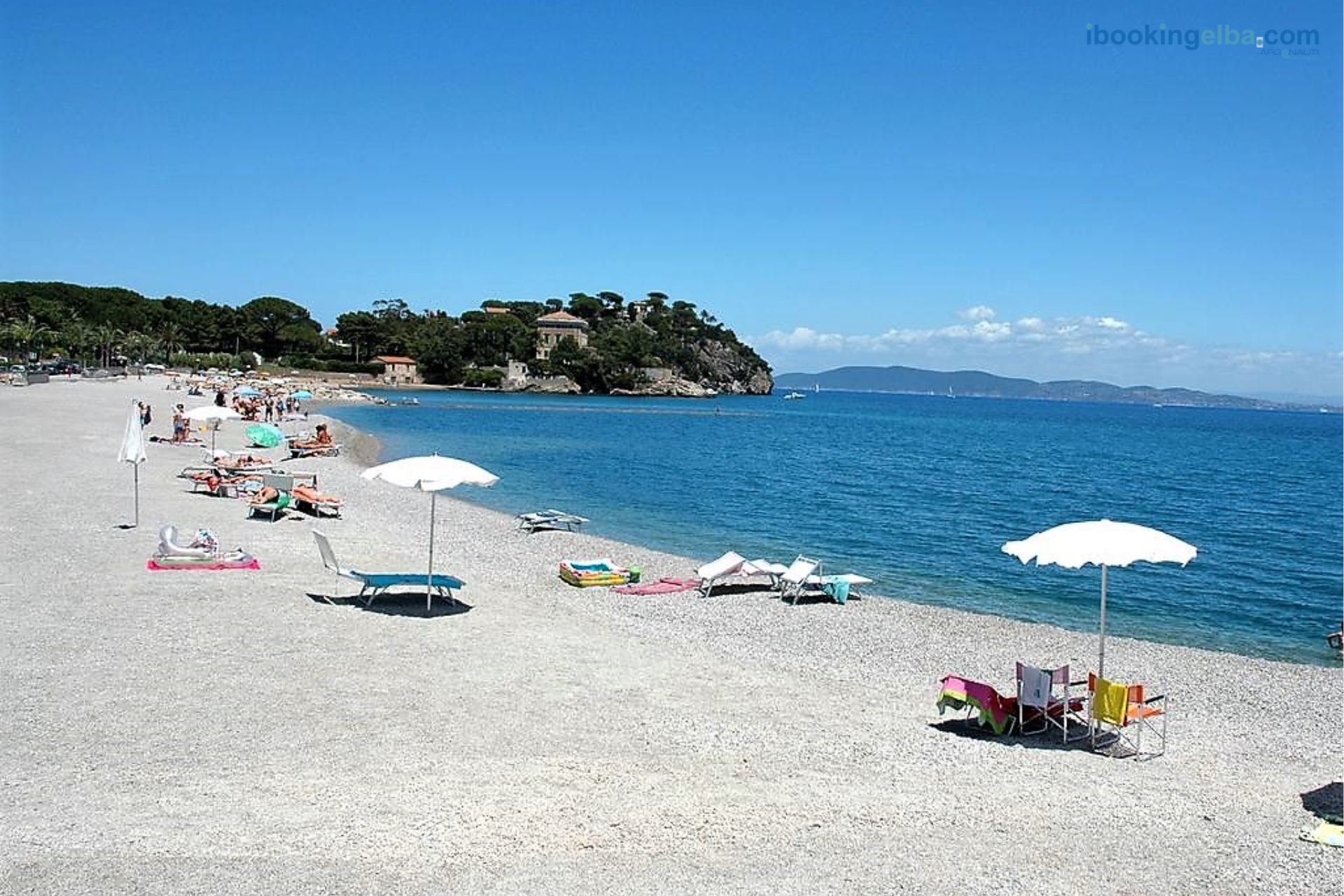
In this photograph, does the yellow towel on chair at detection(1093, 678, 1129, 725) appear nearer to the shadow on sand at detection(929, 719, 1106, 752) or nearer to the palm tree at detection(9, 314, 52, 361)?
the shadow on sand at detection(929, 719, 1106, 752)

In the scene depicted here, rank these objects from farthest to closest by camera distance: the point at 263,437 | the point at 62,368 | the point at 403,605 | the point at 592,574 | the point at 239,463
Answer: the point at 62,368, the point at 263,437, the point at 239,463, the point at 592,574, the point at 403,605

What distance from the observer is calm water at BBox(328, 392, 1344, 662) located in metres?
19.9

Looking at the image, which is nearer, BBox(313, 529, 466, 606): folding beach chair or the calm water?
BBox(313, 529, 466, 606): folding beach chair

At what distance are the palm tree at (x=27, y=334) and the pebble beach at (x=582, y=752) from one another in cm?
7977

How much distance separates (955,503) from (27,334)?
78.3 m

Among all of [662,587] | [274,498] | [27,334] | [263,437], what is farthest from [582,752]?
[27,334]

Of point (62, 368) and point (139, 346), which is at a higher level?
point (139, 346)

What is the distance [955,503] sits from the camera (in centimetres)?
3666

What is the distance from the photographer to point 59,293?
127 m

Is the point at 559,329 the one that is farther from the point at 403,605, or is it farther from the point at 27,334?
the point at 403,605

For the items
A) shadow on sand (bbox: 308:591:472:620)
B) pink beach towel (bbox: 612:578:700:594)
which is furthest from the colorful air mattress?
pink beach towel (bbox: 612:578:700:594)

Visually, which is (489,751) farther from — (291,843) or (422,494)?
(422,494)

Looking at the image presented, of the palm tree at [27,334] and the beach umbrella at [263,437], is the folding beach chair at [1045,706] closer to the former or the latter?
the beach umbrella at [263,437]

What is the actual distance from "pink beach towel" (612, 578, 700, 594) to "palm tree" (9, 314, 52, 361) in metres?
84.0
